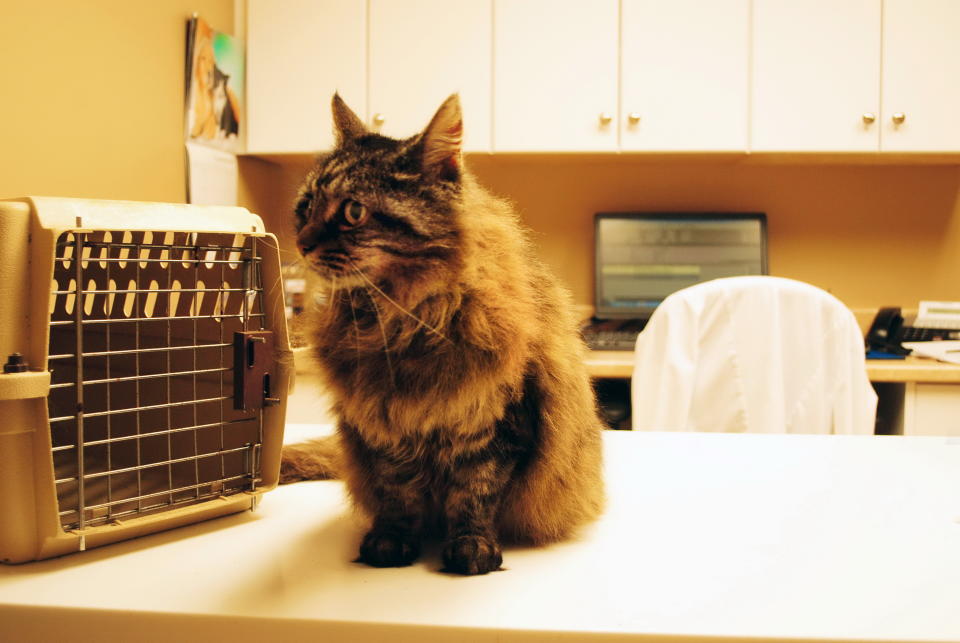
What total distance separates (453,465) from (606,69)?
209cm

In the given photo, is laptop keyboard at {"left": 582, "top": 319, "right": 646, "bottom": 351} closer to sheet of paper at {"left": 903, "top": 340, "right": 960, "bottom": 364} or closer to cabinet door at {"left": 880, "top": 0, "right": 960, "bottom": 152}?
sheet of paper at {"left": 903, "top": 340, "right": 960, "bottom": 364}

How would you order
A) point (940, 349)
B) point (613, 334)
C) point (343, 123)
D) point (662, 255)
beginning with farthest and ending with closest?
point (662, 255) < point (613, 334) < point (940, 349) < point (343, 123)

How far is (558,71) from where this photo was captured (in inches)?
95.3

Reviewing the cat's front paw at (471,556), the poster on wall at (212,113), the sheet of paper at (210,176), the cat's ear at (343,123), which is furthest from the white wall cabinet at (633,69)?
the cat's front paw at (471,556)

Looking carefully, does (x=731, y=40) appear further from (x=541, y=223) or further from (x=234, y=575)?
(x=234, y=575)

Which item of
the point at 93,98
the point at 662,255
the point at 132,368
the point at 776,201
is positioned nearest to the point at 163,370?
the point at 132,368

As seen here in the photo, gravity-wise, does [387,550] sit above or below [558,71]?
below

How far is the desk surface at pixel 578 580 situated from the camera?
0.53 meters

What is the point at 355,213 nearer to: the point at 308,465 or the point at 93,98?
the point at 308,465

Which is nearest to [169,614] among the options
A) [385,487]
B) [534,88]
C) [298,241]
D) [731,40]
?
[385,487]

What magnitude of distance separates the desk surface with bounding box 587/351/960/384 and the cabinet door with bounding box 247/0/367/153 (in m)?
1.29

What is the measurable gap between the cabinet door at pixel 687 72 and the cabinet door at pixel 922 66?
49 centimetres

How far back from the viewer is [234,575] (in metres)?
0.63

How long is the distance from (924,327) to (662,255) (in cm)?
99
